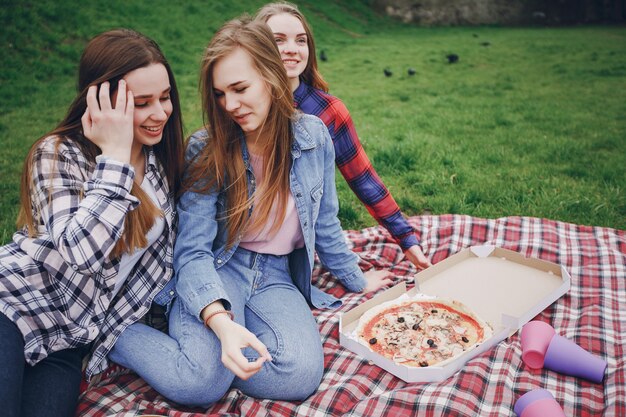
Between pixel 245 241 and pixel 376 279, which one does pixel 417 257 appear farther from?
pixel 245 241

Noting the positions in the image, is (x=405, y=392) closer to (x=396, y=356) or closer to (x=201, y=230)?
(x=396, y=356)

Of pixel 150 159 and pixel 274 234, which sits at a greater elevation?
pixel 150 159

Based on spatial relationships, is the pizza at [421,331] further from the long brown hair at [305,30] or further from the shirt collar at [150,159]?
the long brown hair at [305,30]

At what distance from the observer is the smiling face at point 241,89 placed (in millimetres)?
2463

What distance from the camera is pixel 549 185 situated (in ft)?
16.6

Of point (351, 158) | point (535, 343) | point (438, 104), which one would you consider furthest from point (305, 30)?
point (438, 104)

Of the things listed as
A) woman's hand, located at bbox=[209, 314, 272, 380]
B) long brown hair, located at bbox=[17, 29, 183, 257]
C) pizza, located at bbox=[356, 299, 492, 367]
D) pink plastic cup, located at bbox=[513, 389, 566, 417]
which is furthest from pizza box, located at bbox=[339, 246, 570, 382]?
long brown hair, located at bbox=[17, 29, 183, 257]

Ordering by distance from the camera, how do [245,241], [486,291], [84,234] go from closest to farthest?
[84,234], [245,241], [486,291]

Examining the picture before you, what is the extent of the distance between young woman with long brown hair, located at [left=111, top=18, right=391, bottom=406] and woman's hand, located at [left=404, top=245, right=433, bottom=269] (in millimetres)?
666

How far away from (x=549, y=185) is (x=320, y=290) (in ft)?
9.73

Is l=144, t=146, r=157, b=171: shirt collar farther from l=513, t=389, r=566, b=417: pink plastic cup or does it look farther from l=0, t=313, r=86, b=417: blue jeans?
l=513, t=389, r=566, b=417: pink plastic cup

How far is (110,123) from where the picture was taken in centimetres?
219

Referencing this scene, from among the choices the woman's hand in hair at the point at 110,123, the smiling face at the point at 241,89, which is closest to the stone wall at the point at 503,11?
the smiling face at the point at 241,89

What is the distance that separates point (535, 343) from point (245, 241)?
1483 mm
